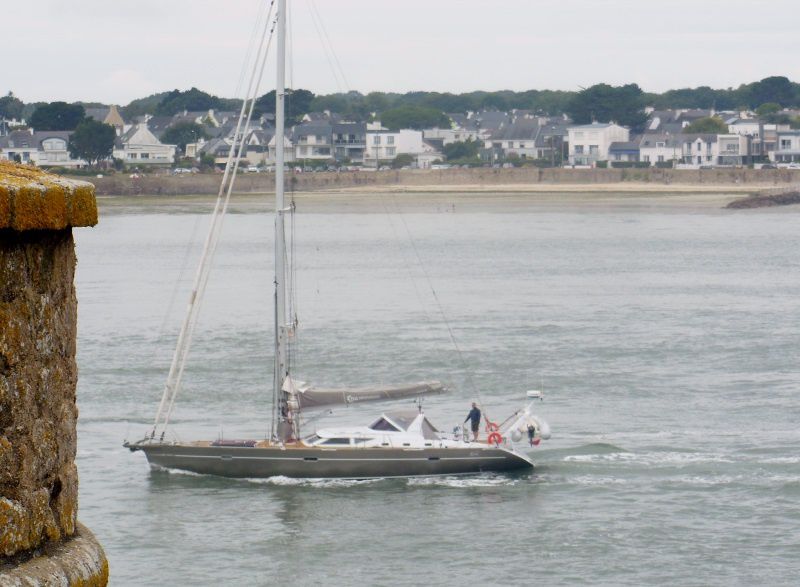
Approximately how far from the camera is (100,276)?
77.5 metres

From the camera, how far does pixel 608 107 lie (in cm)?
18388

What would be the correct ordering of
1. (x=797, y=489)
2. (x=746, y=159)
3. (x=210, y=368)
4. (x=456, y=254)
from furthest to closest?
(x=746, y=159) < (x=456, y=254) < (x=210, y=368) < (x=797, y=489)

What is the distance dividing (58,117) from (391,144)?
128 ft

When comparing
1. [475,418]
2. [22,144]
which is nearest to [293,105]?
[22,144]

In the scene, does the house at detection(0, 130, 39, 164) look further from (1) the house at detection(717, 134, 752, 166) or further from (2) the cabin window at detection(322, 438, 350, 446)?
(2) the cabin window at detection(322, 438, 350, 446)

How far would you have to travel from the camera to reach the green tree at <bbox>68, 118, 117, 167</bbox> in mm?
151125

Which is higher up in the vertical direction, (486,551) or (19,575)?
(19,575)

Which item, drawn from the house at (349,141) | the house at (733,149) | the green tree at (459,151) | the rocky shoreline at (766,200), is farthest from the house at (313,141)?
the rocky shoreline at (766,200)

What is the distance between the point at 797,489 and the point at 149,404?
16.8 metres

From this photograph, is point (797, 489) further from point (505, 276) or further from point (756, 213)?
point (756, 213)

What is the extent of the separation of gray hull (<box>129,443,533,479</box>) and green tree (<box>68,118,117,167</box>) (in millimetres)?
125013

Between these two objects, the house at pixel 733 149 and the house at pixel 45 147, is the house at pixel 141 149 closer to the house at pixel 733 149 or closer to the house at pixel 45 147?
the house at pixel 45 147

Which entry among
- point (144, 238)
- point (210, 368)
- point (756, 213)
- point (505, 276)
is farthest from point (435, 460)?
point (756, 213)

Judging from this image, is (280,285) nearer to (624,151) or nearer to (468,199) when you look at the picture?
(468,199)
